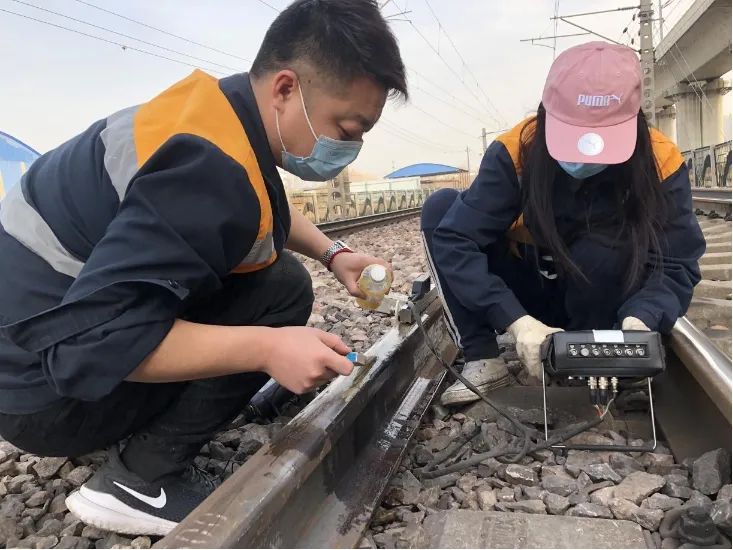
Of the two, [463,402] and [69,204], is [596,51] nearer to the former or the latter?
[463,402]

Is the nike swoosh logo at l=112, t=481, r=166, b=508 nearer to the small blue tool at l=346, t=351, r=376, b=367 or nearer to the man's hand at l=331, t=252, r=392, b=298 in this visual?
the small blue tool at l=346, t=351, r=376, b=367

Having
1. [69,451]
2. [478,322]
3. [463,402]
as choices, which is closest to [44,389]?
[69,451]

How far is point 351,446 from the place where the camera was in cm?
188

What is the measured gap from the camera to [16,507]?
181cm

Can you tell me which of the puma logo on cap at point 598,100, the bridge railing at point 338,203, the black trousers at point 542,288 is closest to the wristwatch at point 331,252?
the black trousers at point 542,288

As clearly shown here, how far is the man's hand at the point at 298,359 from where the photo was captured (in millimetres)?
1478

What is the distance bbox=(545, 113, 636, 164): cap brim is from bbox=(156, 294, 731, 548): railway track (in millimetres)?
661

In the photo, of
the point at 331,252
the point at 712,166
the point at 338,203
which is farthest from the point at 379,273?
the point at 712,166

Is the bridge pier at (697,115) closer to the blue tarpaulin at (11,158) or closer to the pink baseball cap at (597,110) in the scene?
the blue tarpaulin at (11,158)

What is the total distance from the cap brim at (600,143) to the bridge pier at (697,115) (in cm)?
3549

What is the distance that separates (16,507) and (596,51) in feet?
7.34

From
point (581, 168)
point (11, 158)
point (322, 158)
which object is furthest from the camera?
point (11, 158)

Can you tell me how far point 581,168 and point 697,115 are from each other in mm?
36907

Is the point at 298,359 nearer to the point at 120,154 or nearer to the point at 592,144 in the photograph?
the point at 120,154
